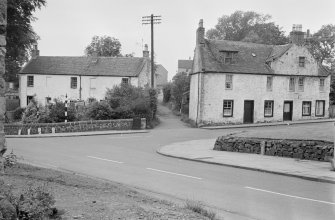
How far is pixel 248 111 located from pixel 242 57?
20.6 ft

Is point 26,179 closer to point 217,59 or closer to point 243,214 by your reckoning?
point 243,214

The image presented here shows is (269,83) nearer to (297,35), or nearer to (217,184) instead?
(297,35)

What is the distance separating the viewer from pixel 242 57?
166 feet

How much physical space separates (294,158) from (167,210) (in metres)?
15.2

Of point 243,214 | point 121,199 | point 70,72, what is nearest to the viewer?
point 121,199

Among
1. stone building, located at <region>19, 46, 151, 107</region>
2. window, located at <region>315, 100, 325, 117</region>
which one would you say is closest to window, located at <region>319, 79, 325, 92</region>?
window, located at <region>315, 100, 325, 117</region>

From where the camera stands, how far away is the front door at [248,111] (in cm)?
4959

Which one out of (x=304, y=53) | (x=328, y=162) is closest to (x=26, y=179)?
(x=328, y=162)

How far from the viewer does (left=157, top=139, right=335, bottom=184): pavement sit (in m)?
16.0

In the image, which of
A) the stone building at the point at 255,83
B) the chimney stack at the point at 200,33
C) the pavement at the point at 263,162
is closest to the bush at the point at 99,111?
the stone building at the point at 255,83

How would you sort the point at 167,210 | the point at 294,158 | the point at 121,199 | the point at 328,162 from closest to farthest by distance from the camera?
the point at 167,210, the point at 121,199, the point at 328,162, the point at 294,158

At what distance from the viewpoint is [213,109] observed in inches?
1877

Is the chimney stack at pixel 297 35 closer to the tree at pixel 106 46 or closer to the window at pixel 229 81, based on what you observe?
the window at pixel 229 81

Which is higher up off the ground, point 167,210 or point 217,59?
point 217,59
